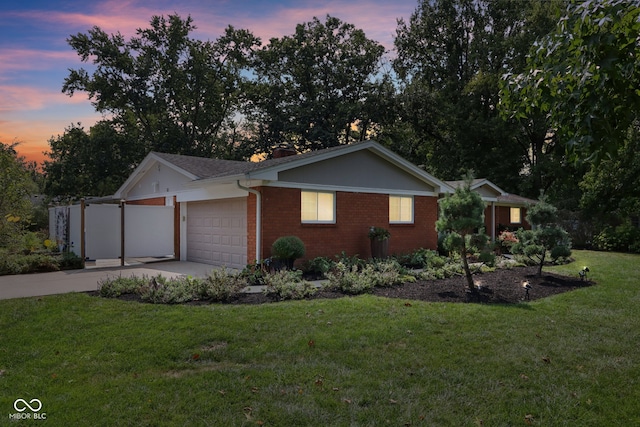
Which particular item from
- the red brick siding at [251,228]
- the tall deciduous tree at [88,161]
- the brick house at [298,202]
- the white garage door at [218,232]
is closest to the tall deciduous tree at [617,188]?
the brick house at [298,202]

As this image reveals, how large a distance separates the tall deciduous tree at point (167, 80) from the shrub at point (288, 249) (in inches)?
892

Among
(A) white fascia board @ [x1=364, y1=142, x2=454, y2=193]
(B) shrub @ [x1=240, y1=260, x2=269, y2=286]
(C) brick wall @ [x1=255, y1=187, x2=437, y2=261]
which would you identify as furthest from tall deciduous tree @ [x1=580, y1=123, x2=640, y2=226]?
(B) shrub @ [x1=240, y1=260, x2=269, y2=286]

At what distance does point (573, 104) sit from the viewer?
362cm

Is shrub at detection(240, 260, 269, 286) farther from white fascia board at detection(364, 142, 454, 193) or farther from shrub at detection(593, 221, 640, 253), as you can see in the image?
shrub at detection(593, 221, 640, 253)

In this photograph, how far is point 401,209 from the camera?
1517 cm

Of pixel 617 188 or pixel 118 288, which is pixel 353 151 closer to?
pixel 118 288

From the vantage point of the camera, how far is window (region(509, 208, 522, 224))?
939 inches

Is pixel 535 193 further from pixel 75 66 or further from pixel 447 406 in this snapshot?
pixel 75 66

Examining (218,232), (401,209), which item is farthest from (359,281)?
(401,209)

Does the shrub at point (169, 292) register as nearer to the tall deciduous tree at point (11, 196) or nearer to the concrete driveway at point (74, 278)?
the concrete driveway at point (74, 278)

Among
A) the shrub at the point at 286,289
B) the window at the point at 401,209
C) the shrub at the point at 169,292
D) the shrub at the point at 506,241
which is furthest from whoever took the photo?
the shrub at the point at 506,241

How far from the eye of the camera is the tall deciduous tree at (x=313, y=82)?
99.8 ft

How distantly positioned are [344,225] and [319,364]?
8754mm

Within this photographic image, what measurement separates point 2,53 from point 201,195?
6.69m
